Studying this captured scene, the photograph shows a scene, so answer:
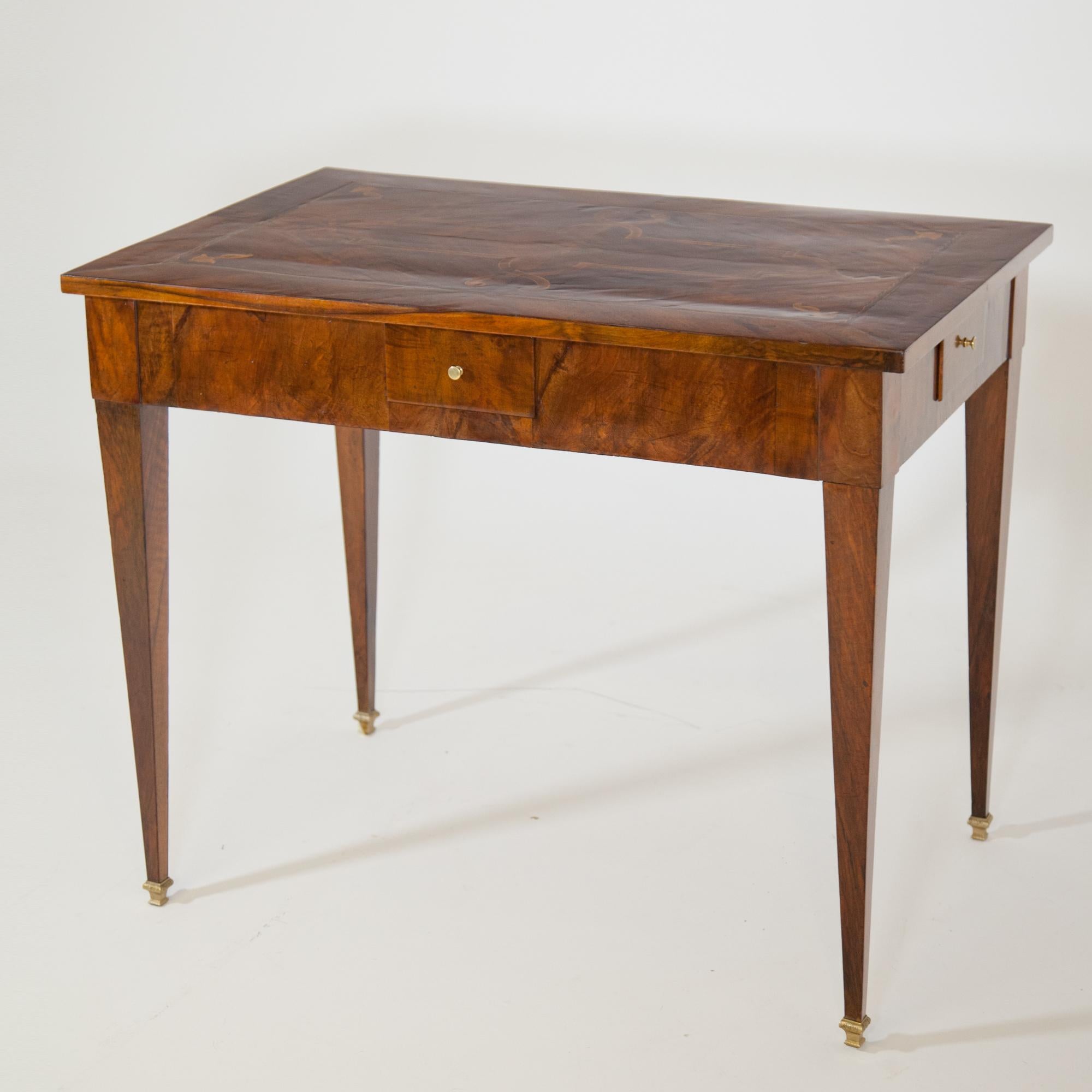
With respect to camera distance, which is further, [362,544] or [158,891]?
[362,544]

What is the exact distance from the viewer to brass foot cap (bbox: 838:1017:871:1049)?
7.88 ft

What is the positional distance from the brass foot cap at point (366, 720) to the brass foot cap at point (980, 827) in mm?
1124

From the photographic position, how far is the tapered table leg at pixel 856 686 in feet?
7.07

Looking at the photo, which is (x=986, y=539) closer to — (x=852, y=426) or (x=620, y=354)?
(x=852, y=426)

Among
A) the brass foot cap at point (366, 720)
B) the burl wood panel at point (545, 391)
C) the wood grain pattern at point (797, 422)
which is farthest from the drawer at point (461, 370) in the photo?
the brass foot cap at point (366, 720)

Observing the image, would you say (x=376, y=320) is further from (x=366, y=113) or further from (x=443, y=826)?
(x=366, y=113)

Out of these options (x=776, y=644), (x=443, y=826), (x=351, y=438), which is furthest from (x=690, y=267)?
(x=776, y=644)

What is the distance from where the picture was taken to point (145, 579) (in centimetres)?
258

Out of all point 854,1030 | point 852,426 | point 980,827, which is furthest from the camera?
point 980,827

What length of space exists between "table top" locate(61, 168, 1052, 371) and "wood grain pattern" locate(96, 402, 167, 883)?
22 centimetres

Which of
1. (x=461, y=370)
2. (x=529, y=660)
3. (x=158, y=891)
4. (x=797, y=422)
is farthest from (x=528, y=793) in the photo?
(x=797, y=422)

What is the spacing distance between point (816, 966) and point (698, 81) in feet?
6.52

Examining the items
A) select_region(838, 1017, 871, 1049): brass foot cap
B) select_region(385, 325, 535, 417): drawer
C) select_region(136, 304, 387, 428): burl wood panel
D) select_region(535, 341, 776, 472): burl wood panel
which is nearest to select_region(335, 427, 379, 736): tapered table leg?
select_region(136, 304, 387, 428): burl wood panel

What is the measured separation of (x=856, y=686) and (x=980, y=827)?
79cm
